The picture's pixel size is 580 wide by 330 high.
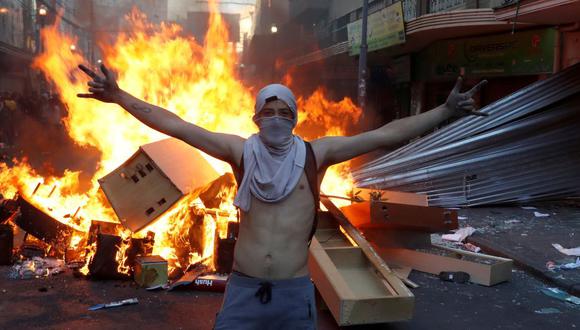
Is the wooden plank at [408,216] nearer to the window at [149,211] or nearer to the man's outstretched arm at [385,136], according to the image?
the window at [149,211]

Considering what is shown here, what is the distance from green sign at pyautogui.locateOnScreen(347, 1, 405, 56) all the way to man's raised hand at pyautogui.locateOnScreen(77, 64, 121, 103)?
13487 mm

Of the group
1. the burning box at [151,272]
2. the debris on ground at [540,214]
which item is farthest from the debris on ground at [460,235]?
the burning box at [151,272]

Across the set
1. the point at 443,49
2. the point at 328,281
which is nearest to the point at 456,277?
the point at 328,281

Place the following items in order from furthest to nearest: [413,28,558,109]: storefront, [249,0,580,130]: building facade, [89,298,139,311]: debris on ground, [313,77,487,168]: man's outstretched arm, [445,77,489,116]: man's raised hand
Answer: [413,28,558,109]: storefront → [249,0,580,130]: building facade → [89,298,139,311]: debris on ground → [445,77,489,116]: man's raised hand → [313,77,487,168]: man's outstretched arm

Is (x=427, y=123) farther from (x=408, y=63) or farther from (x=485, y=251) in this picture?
(x=408, y=63)

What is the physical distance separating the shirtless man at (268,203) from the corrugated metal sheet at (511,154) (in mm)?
7022

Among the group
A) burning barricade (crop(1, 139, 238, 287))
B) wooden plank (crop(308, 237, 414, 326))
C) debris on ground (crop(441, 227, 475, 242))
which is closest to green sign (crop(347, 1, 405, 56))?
debris on ground (crop(441, 227, 475, 242))

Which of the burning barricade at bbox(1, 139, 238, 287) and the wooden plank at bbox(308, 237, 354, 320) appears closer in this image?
the wooden plank at bbox(308, 237, 354, 320)

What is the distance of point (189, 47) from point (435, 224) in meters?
7.13

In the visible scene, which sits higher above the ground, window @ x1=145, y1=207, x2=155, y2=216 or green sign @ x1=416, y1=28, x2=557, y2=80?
green sign @ x1=416, y1=28, x2=557, y2=80

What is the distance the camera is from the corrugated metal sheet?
895cm

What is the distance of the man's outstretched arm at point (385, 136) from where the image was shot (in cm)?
290

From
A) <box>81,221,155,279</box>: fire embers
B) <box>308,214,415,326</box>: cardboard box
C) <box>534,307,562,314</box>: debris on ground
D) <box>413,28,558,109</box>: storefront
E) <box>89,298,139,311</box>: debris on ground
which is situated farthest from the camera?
<box>413,28,558,109</box>: storefront

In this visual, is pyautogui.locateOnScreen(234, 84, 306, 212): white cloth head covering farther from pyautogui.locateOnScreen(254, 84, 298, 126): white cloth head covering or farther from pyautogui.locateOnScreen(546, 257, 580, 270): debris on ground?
pyautogui.locateOnScreen(546, 257, 580, 270): debris on ground
